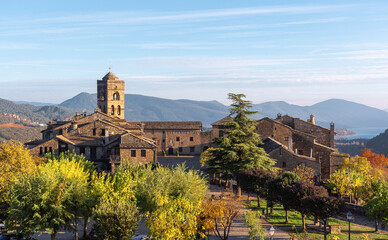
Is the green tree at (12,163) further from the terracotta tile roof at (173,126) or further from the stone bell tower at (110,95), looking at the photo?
the stone bell tower at (110,95)

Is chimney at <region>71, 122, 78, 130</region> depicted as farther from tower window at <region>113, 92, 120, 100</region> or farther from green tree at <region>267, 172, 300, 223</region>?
green tree at <region>267, 172, 300, 223</region>

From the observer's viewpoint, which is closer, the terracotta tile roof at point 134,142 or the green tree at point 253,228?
the green tree at point 253,228

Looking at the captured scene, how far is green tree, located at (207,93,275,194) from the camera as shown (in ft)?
173

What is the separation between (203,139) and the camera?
85625mm

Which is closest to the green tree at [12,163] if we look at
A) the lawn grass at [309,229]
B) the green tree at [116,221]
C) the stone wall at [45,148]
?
the stone wall at [45,148]

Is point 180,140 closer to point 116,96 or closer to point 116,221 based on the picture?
point 116,96

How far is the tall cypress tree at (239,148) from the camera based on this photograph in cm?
5284

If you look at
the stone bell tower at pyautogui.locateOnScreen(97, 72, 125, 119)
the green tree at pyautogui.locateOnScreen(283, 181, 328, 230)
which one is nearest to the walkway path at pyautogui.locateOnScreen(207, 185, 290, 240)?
the green tree at pyautogui.locateOnScreen(283, 181, 328, 230)

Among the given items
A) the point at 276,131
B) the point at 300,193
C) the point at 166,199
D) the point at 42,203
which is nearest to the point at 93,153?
the point at 42,203

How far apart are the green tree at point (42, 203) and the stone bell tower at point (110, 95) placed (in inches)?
2443

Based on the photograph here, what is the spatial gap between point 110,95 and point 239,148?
171 ft

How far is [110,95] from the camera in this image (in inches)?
3824

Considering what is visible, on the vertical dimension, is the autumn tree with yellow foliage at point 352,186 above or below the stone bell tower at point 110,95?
below

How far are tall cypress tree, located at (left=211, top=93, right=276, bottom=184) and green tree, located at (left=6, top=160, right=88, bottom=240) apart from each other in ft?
74.0
